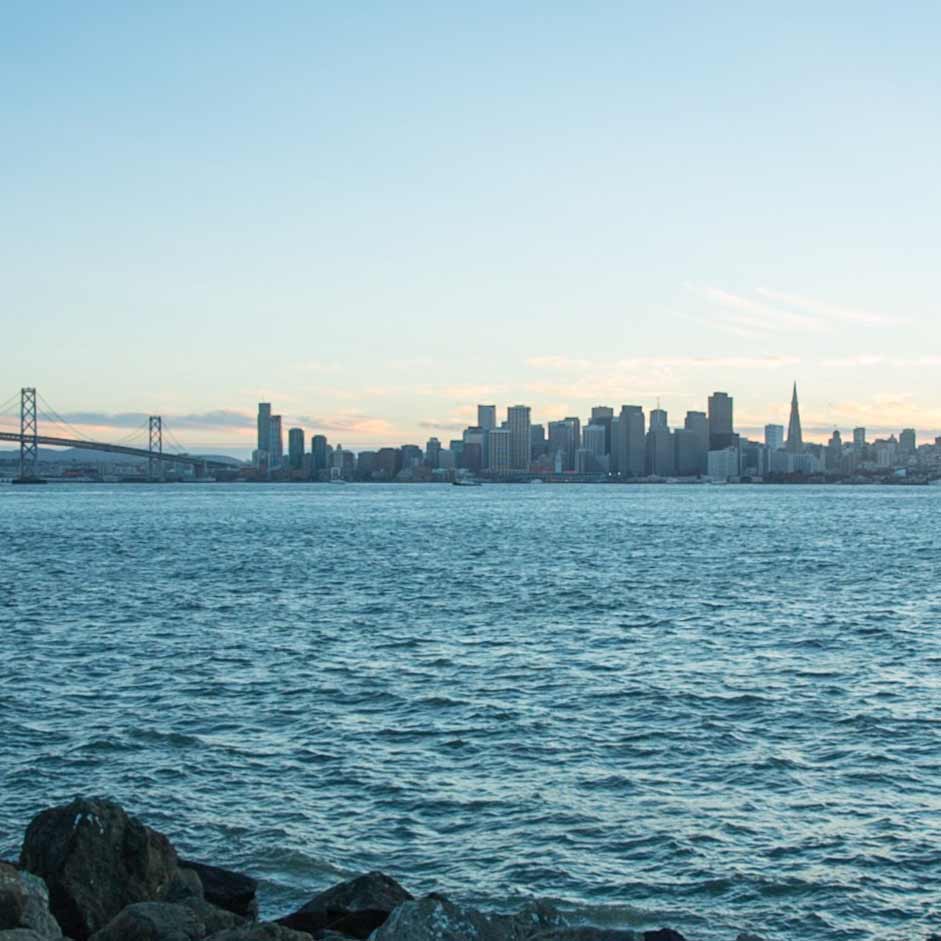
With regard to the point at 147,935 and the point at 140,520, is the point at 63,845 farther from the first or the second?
the point at 140,520

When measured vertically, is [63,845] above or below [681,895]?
above

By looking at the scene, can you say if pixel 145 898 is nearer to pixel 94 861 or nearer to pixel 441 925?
pixel 94 861

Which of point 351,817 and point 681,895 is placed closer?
point 681,895

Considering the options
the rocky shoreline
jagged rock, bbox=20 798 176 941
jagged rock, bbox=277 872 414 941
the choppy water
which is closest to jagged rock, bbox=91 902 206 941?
the rocky shoreline

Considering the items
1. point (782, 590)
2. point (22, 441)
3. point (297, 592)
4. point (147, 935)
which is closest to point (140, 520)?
point (297, 592)

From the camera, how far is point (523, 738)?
17.2 metres

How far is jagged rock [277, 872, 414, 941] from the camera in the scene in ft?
32.8

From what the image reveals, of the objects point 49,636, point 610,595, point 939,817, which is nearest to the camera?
point 939,817

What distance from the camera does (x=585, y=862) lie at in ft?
40.4

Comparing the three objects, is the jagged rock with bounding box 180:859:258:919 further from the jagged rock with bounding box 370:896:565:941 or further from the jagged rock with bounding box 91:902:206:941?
the jagged rock with bounding box 370:896:565:941

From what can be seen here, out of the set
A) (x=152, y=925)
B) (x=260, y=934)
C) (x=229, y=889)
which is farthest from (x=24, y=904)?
(x=229, y=889)

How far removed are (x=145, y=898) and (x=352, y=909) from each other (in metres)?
1.73

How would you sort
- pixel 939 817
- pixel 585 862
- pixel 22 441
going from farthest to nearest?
1. pixel 22 441
2. pixel 939 817
3. pixel 585 862

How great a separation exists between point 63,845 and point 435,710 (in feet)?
30.4
